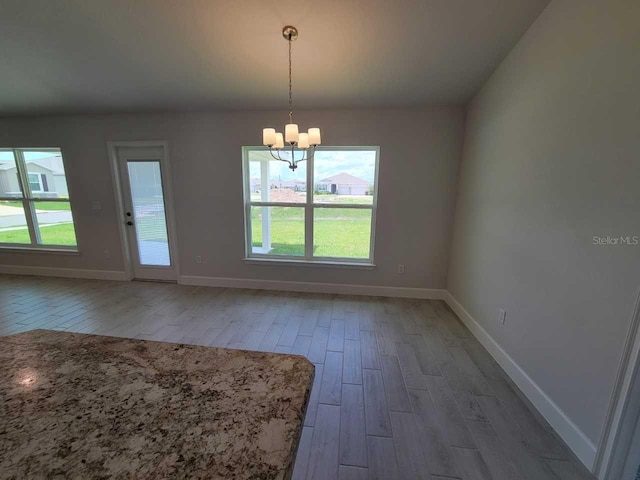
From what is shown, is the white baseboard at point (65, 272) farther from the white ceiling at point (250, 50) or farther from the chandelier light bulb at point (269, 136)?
the chandelier light bulb at point (269, 136)

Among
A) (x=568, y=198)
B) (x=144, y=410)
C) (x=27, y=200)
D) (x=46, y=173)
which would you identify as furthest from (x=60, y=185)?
(x=568, y=198)

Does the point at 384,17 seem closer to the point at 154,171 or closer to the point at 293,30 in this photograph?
the point at 293,30

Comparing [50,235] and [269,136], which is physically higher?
[269,136]

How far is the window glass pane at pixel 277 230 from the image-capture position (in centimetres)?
358

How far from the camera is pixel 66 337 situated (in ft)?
3.00

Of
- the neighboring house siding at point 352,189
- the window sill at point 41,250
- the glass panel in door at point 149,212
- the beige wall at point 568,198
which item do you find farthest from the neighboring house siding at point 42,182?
the beige wall at point 568,198

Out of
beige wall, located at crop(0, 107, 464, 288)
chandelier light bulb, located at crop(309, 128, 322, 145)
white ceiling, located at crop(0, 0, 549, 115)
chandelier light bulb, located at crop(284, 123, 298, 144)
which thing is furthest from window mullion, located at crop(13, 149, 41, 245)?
chandelier light bulb, located at crop(309, 128, 322, 145)

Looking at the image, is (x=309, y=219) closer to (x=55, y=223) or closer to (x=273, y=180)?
(x=273, y=180)

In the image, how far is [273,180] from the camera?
11.5 ft

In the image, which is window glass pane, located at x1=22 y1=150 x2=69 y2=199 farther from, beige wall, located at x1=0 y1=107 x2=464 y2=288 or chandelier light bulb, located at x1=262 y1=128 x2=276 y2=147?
chandelier light bulb, located at x1=262 y1=128 x2=276 y2=147

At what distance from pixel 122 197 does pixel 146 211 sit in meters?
0.40

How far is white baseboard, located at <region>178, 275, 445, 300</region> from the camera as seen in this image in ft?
11.2

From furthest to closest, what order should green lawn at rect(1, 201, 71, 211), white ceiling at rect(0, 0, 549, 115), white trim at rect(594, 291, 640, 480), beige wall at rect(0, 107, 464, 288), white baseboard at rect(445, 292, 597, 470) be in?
1. green lawn at rect(1, 201, 71, 211)
2. beige wall at rect(0, 107, 464, 288)
3. white ceiling at rect(0, 0, 549, 115)
4. white baseboard at rect(445, 292, 597, 470)
5. white trim at rect(594, 291, 640, 480)

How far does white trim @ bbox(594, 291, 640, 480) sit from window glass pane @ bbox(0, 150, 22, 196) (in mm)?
6865
